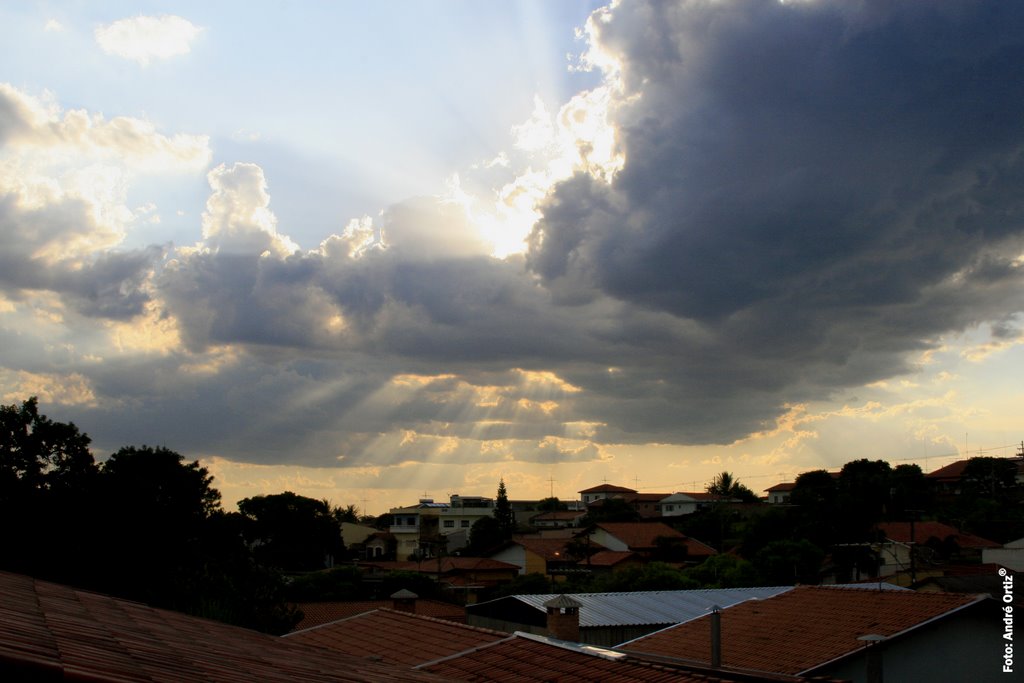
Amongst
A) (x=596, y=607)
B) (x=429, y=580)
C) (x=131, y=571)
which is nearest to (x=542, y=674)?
(x=596, y=607)

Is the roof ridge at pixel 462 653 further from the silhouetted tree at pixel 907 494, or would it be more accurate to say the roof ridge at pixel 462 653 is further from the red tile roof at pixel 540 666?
the silhouetted tree at pixel 907 494

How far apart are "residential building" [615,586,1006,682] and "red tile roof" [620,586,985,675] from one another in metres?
0.02

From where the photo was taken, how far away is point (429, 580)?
211 feet

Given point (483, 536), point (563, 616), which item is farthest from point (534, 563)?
point (563, 616)

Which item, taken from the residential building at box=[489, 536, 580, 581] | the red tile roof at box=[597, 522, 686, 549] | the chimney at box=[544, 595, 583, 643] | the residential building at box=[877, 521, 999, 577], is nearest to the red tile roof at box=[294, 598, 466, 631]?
the chimney at box=[544, 595, 583, 643]

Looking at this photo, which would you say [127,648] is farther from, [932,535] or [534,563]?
[534,563]

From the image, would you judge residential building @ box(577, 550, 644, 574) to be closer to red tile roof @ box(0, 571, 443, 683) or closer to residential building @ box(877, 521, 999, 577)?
residential building @ box(877, 521, 999, 577)

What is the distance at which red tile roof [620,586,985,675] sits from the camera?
2111cm

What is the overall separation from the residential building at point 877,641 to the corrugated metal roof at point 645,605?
6.88m

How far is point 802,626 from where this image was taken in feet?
77.1

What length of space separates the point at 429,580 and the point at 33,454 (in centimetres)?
2815

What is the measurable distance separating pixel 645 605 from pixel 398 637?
16.6 metres

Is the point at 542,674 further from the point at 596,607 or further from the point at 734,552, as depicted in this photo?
the point at 734,552

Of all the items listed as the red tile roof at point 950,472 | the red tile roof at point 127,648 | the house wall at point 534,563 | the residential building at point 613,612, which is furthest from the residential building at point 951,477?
the red tile roof at point 127,648
